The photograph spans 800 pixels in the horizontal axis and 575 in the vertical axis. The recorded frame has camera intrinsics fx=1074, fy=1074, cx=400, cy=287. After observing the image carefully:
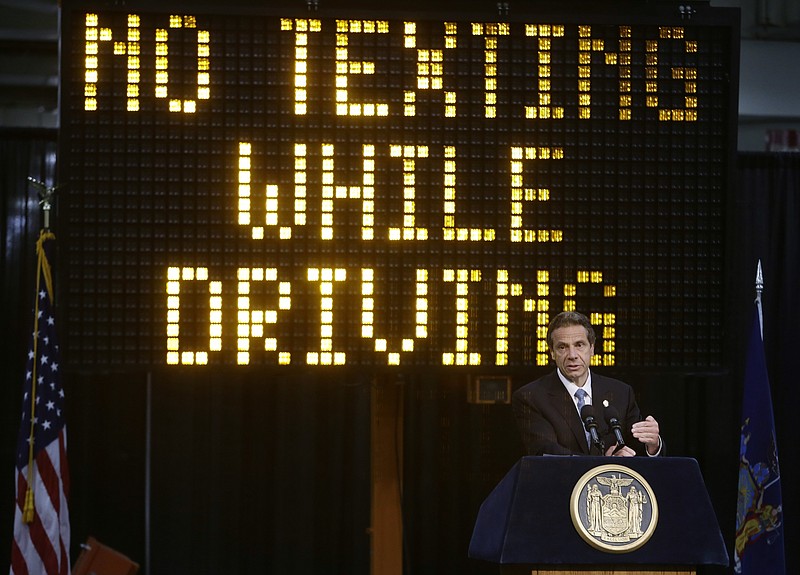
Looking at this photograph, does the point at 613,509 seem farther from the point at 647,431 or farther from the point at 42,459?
the point at 42,459

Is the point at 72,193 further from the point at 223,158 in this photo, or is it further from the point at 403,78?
the point at 403,78

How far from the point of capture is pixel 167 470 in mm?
5594

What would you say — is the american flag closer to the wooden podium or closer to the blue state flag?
the wooden podium

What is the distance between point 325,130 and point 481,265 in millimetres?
781

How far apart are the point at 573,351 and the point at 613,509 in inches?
32.5

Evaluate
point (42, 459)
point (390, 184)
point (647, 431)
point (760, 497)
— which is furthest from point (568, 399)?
point (42, 459)

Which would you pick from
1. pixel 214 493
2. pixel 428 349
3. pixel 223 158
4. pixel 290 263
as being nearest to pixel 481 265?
pixel 428 349

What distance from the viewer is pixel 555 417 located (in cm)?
357

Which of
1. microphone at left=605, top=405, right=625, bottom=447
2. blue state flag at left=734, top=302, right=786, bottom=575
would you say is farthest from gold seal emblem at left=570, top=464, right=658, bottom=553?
blue state flag at left=734, top=302, right=786, bottom=575

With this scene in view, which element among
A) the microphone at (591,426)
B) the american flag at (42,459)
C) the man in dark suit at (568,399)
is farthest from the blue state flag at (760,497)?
the american flag at (42,459)

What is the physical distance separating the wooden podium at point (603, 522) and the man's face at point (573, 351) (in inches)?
27.6

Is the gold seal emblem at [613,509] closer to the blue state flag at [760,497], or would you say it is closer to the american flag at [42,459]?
the blue state flag at [760,497]

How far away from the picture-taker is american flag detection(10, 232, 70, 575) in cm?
458

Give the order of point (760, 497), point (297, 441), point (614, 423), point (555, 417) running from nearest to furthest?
point (614, 423), point (555, 417), point (760, 497), point (297, 441)
